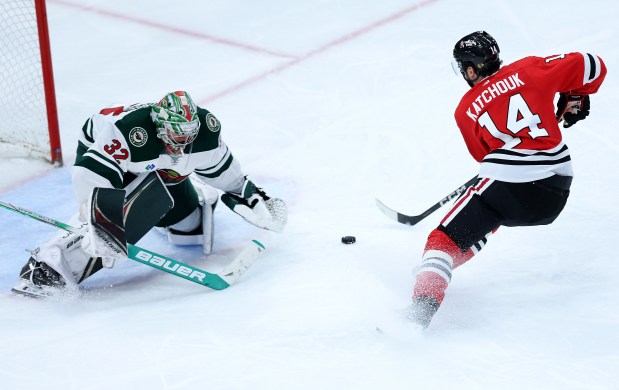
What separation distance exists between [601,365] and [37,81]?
3.48 m

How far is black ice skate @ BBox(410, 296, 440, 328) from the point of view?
283 cm

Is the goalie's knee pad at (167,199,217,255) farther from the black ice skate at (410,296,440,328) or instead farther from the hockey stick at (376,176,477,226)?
the black ice skate at (410,296,440,328)

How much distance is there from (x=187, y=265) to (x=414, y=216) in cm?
100

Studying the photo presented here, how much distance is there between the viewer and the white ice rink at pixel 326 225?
9.07ft

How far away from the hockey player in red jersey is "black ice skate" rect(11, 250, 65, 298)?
4.19ft

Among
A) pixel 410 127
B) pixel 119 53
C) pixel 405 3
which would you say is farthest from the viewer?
pixel 405 3

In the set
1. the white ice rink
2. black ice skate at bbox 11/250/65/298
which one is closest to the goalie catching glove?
the white ice rink

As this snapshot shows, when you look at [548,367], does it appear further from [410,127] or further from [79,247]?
[410,127]

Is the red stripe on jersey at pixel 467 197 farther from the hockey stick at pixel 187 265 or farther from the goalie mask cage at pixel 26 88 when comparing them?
the goalie mask cage at pixel 26 88

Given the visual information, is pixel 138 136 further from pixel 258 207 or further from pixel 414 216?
pixel 414 216

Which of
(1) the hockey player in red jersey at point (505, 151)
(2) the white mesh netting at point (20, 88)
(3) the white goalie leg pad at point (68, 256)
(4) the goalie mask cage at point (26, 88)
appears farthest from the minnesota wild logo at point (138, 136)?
(2) the white mesh netting at point (20, 88)

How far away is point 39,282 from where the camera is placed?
129 inches

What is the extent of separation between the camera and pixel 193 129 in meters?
3.24

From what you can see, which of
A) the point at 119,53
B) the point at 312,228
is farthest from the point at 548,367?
the point at 119,53
